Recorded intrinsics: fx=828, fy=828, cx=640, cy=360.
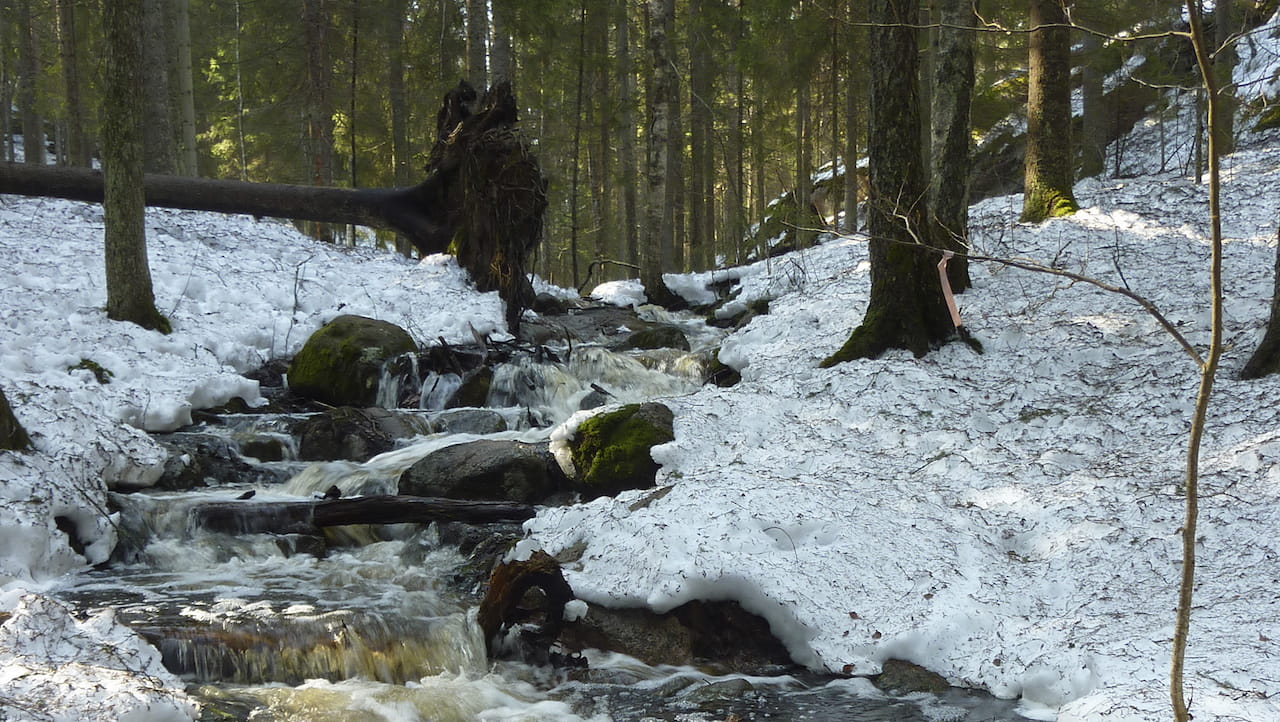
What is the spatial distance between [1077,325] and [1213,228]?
6.56m

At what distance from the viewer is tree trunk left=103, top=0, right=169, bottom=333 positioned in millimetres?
8602

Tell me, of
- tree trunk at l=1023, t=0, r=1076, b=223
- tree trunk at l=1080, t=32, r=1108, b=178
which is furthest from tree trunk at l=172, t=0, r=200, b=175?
tree trunk at l=1080, t=32, r=1108, b=178

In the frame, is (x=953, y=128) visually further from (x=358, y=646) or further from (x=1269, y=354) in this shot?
(x=358, y=646)

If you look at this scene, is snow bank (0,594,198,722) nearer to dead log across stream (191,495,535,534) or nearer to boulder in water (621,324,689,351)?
dead log across stream (191,495,535,534)

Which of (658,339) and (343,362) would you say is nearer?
(343,362)

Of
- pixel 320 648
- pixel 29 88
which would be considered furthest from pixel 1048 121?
pixel 29 88

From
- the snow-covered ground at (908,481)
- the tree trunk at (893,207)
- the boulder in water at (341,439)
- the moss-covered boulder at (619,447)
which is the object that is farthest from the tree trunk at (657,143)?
the moss-covered boulder at (619,447)

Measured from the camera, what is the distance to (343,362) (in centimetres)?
965

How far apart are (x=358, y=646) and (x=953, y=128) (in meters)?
8.11

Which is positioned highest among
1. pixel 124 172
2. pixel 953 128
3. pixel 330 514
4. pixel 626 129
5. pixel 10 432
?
pixel 626 129

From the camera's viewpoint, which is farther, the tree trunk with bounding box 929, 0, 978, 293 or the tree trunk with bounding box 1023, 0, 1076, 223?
the tree trunk with bounding box 1023, 0, 1076, 223

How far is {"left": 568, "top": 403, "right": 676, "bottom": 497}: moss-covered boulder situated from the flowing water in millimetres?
1361

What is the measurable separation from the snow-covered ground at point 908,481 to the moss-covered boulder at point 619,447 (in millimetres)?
185

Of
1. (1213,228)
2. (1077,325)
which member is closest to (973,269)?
(1077,325)
